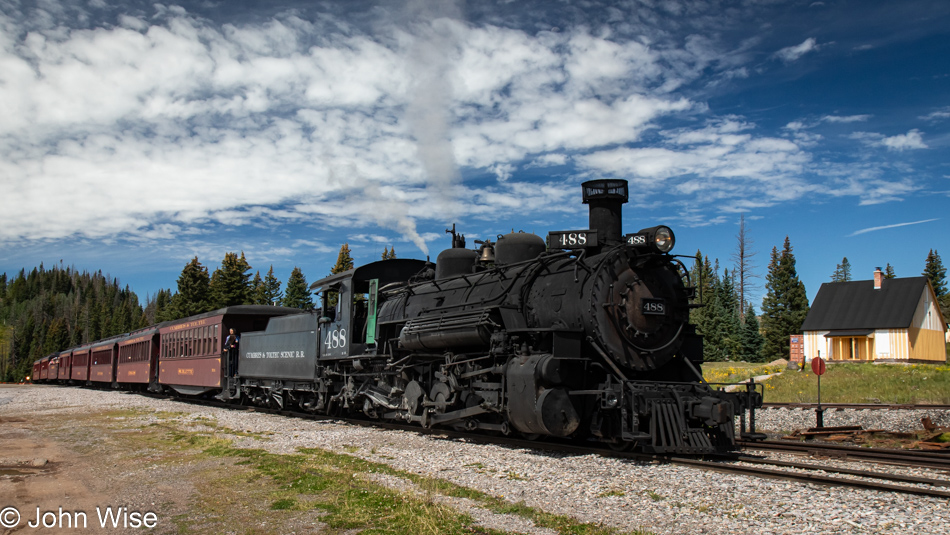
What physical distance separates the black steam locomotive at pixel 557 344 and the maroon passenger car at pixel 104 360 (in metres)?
26.0

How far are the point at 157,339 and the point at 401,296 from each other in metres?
19.2

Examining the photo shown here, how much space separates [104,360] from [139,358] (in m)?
7.74

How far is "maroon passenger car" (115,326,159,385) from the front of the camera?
28453 mm

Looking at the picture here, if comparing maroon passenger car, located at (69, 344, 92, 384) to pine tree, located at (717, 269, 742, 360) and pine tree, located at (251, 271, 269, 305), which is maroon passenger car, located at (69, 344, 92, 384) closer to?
pine tree, located at (251, 271, 269, 305)

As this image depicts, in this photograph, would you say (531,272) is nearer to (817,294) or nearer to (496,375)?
(496,375)

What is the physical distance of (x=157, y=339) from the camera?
28328mm

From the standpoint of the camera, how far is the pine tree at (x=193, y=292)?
60.5 m

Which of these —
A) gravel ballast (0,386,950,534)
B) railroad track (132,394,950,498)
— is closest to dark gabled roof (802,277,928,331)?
railroad track (132,394,950,498)

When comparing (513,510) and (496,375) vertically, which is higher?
(496,375)

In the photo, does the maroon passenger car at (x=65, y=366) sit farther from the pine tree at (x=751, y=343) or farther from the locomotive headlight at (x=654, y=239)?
the pine tree at (x=751, y=343)

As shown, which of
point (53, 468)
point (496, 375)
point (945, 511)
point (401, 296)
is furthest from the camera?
point (401, 296)

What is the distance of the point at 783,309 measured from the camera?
52.5 meters

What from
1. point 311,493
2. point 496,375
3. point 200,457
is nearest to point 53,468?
point 200,457

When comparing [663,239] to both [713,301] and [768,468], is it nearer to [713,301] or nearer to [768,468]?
[768,468]
